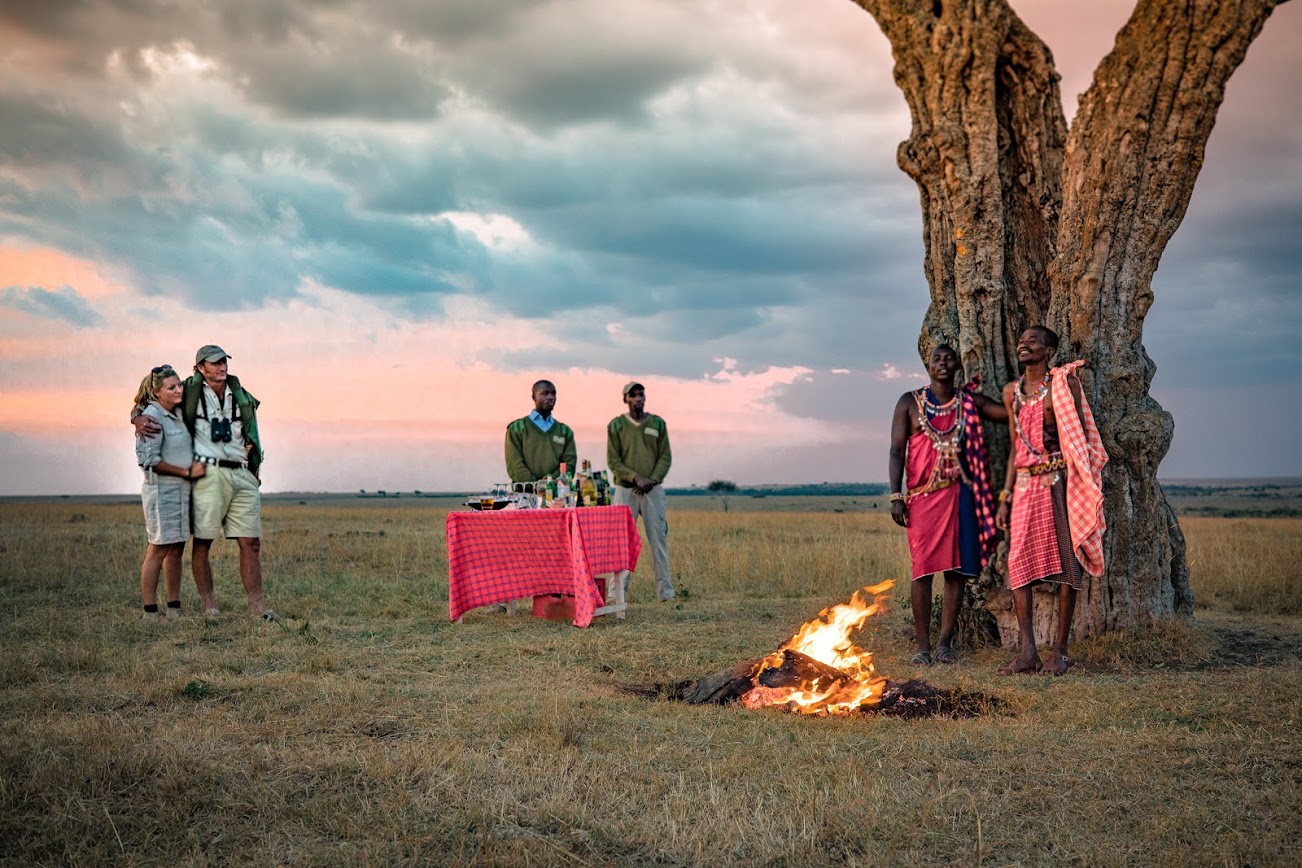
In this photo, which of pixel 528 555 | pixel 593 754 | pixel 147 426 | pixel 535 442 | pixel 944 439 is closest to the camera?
pixel 593 754

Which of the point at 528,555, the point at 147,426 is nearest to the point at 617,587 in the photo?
the point at 528,555

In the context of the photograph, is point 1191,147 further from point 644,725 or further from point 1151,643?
point 644,725

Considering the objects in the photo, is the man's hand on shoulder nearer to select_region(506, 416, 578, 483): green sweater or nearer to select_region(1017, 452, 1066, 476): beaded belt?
select_region(506, 416, 578, 483): green sweater

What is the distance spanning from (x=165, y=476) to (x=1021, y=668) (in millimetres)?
6889

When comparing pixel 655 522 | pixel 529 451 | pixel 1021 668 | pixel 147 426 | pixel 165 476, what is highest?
pixel 147 426

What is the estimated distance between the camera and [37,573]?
41.0 ft

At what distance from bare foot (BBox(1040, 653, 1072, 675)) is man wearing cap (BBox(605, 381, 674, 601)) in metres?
4.70

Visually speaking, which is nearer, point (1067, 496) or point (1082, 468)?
point (1082, 468)

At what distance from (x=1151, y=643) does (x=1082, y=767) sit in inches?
124

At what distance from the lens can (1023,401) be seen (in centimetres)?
714

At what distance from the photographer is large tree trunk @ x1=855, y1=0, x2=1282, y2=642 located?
7.31 meters

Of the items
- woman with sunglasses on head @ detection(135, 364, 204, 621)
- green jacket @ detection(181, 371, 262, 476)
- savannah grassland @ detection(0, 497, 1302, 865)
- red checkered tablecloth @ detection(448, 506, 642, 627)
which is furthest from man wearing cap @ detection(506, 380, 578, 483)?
woman with sunglasses on head @ detection(135, 364, 204, 621)

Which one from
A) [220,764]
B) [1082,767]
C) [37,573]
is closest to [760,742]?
[1082,767]

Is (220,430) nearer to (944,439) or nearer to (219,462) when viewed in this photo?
(219,462)
